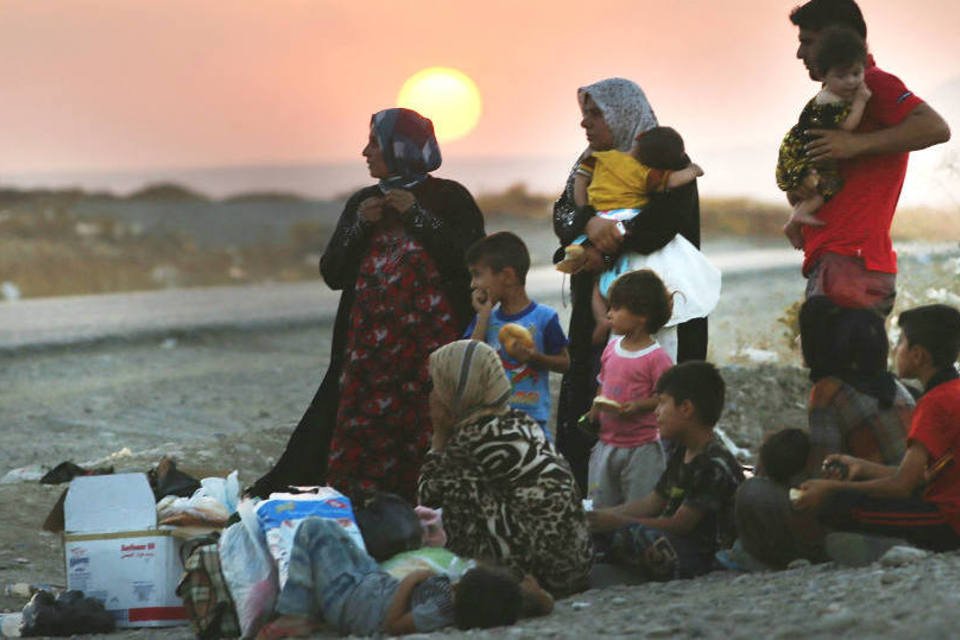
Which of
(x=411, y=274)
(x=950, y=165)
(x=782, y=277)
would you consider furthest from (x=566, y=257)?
(x=782, y=277)

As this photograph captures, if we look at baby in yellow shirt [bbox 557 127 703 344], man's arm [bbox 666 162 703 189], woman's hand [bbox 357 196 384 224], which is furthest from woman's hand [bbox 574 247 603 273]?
woman's hand [bbox 357 196 384 224]

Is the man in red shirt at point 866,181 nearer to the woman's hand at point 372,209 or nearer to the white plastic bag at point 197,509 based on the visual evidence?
the woman's hand at point 372,209

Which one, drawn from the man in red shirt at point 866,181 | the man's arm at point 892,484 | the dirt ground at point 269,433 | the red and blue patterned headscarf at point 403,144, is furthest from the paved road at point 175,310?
the man's arm at point 892,484

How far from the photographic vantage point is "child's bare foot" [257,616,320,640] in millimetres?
5105

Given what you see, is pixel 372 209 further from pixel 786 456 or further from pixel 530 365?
pixel 786 456

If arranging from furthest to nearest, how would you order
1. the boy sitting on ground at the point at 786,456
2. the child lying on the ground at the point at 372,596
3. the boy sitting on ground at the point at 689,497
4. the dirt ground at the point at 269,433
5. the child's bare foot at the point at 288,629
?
the boy sitting on ground at the point at 689,497, the boy sitting on ground at the point at 786,456, the child's bare foot at the point at 288,629, the child lying on the ground at the point at 372,596, the dirt ground at the point at 269,433

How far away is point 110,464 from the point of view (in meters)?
8.93

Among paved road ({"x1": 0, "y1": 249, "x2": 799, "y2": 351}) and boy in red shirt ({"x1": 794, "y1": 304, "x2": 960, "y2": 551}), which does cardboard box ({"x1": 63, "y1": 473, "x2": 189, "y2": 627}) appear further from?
paved road ({"x1": 0, "y1": 249, "x2": 799, "y2": 351})

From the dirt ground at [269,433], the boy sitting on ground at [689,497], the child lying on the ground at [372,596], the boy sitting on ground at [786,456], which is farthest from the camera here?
the boy sitting on ground at [689,497]

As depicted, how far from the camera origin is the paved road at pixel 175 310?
18328 mm

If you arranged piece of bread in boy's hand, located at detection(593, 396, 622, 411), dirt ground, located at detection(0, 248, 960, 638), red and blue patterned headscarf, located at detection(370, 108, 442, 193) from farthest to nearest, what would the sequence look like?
red and blue patterned headscarf, located at detection(370, 108, 442, 193) → piece of bread in boy's hand, located at detection(593, 396, 622, 411) → dirt ground, located at detection(0, 248, 960, 638)

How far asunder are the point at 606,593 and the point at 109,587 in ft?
5.50

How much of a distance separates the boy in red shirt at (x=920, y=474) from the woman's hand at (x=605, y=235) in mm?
1447

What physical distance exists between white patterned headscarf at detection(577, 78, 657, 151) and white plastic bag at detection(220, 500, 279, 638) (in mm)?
2300
